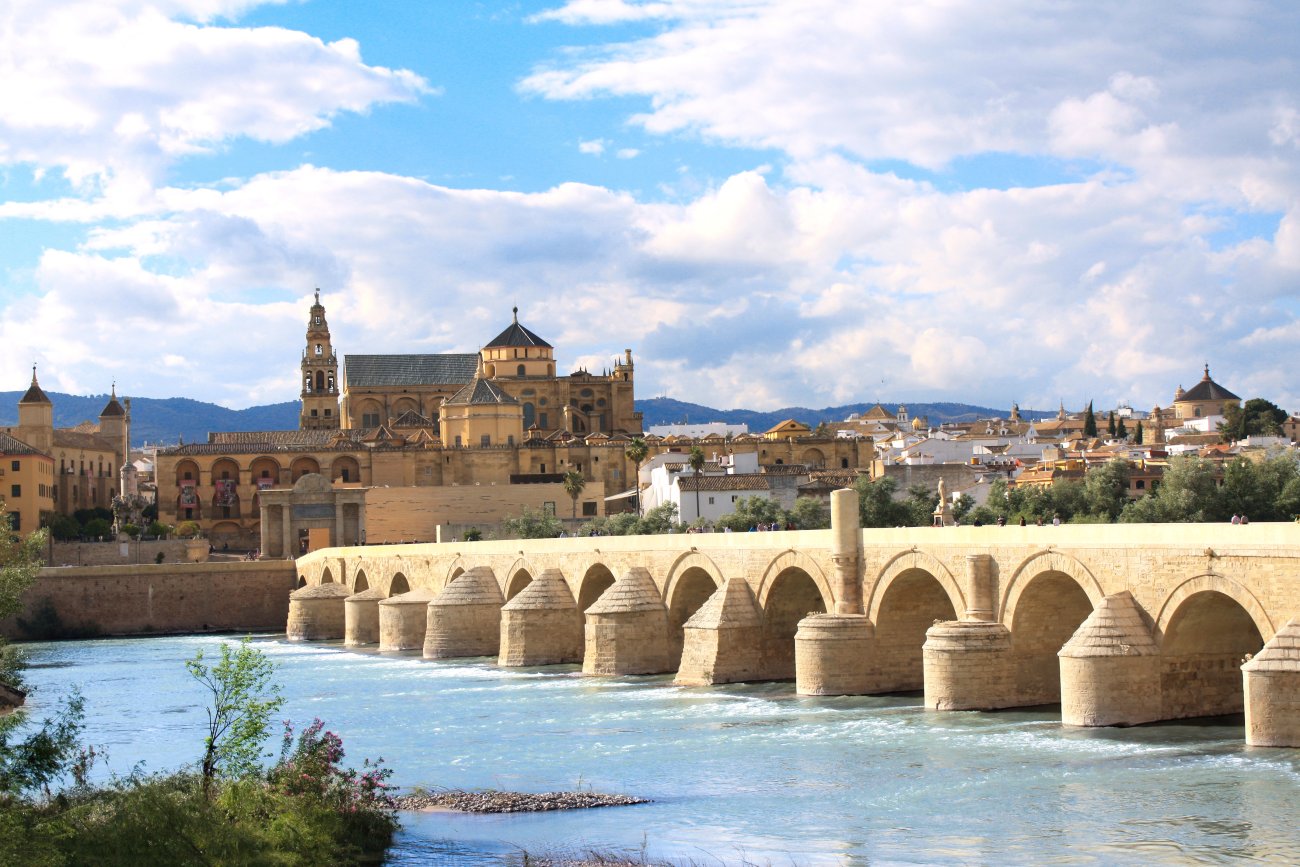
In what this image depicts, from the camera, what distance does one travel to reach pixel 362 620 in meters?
54.7

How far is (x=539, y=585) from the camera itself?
4291 cm

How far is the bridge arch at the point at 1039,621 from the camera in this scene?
26812mm

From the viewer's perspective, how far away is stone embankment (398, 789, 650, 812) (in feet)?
72.4

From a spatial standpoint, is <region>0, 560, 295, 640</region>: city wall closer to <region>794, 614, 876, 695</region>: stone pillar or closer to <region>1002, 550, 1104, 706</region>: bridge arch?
<region>794, 614, 876, 695</region>: stone pillar

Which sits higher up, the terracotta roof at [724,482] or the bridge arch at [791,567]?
the terracotta roof at [724,482]

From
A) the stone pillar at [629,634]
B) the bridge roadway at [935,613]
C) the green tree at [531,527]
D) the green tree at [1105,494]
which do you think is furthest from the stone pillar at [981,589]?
the green tree at [531,527]

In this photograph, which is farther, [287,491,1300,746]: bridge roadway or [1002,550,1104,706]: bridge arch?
[1002,550,1104,706]: bridge arch

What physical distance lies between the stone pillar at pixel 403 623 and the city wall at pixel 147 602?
15.7m

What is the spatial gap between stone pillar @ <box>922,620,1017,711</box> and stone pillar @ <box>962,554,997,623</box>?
0.27 metres

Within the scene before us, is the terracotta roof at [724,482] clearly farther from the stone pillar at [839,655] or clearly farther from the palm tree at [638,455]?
the stone pillar at [839,655]

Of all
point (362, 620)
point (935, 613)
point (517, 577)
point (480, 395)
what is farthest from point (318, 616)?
point (480, 395)

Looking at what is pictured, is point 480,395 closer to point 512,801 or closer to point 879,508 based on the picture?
point 879,508

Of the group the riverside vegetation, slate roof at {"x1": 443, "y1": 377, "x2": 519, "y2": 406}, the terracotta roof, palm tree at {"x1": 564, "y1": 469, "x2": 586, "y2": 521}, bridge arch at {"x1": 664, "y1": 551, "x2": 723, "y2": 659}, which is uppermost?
slate roof at {"x1": 443, "y1": 377, "x2": 519, "y2": 406}

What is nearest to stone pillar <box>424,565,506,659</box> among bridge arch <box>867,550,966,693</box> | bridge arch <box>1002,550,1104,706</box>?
bridge arch <box>867,550,966,693</box>
